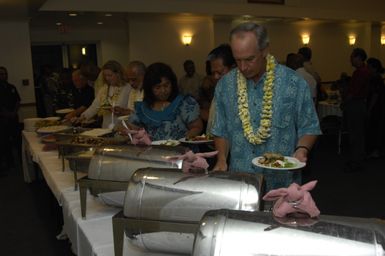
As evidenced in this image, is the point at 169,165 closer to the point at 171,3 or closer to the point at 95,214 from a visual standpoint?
the point at 95,214

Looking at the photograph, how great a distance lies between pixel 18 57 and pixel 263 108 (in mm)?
5373

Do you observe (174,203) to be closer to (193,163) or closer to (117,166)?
(193,163)

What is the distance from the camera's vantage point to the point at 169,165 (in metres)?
1.09

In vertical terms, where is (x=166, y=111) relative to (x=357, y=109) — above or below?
above

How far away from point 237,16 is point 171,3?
1.21 m

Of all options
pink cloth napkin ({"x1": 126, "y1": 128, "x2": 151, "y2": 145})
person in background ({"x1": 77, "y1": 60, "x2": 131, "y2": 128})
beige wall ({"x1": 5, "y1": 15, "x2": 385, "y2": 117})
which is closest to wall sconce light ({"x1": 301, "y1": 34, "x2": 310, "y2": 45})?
beige wall ({"x1": 5, "y1": 15, "x2": 385, "y2": 117})

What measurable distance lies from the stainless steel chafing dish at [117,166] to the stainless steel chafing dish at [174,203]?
0.64 feet

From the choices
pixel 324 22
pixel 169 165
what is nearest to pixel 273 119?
pixel 169 165

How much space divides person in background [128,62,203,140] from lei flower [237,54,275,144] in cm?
43

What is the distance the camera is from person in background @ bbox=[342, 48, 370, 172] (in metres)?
3.73

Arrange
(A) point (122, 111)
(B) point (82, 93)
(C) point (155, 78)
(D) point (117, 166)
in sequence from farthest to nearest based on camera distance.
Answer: (B) point (82, 93), (A) point (122, 111), (C) point (155, 78), (D) point (117, 166)

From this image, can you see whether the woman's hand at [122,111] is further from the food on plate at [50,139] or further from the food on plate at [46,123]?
the food on plate at [46,123]

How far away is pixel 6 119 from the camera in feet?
15.4

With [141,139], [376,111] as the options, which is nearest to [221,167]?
[141,139]
